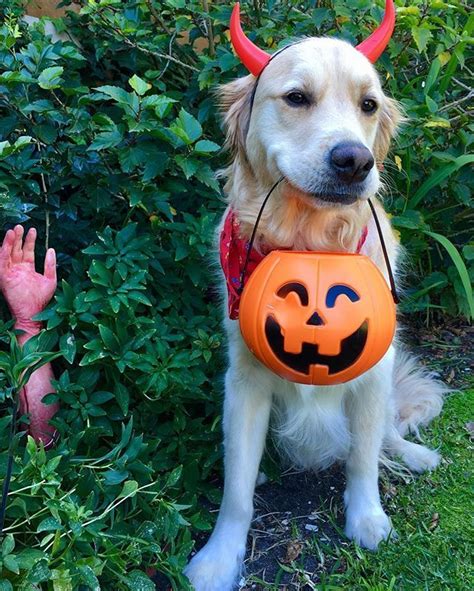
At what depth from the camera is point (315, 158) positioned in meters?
1.94

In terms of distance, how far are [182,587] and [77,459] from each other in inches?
20.0

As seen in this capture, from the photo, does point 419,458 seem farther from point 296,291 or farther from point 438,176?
point 438,176

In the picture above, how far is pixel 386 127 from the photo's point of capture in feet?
7.89

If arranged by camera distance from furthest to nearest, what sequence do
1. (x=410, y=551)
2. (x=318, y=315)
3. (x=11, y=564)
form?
(x=410, y=551) → (x=318, y=315) → (x=11, y=564)

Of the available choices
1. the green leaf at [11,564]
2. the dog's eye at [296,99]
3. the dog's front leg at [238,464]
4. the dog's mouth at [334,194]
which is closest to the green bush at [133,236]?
the green leaf at [11,564]

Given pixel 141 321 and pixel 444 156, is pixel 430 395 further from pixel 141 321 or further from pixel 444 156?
pixel 141 321

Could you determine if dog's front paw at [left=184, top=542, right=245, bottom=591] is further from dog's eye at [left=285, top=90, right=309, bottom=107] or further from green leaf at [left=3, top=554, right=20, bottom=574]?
dog's eye at [left=285, top=90, right=309, bottom=107]

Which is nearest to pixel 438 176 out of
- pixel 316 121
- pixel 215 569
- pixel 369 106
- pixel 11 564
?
pixel 369 106

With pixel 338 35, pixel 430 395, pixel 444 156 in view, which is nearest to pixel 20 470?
pixel 430 395

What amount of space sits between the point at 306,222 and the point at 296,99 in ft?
1.34

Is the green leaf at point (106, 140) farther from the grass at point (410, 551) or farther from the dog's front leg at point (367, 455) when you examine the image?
the grass at point (410, 551)

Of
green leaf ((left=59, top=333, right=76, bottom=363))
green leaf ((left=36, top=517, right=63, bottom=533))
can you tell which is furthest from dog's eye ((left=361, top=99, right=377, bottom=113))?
green leaf ((left=36, top=517, right=63, bottom=533))

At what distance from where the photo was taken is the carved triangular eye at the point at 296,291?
192cm

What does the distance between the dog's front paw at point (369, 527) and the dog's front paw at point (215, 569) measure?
42 cm
